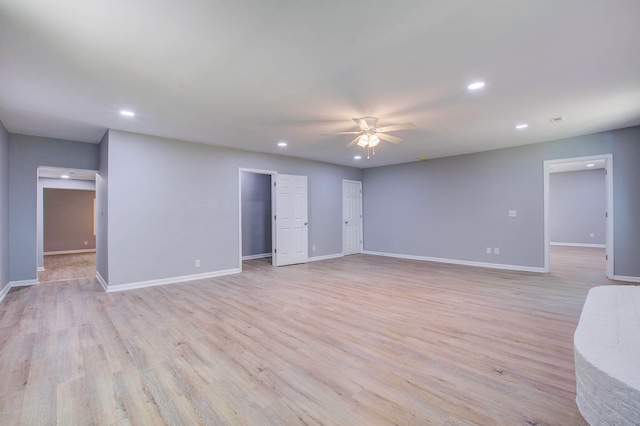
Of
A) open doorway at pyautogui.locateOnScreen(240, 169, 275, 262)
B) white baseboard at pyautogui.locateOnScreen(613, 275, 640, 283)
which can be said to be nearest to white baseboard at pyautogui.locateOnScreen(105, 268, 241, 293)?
open doorway at pyautogui.locateOnScreen(240, 169, 275, 262)

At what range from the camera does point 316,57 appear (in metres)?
2.49

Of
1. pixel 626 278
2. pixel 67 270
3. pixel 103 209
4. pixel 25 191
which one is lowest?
pixel 67 270

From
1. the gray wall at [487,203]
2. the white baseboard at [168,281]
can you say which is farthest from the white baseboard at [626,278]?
the white baseboard at [168,281]

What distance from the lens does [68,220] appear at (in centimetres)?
972

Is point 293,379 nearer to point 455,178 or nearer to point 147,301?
point 147,301

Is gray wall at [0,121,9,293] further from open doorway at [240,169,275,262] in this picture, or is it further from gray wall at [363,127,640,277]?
gray wall at [363,127,640,277]

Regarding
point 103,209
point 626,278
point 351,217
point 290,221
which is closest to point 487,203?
point 626,278

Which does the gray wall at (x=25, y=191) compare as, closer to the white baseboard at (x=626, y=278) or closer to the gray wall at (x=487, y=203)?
the gray wall at (x=487, y=203)

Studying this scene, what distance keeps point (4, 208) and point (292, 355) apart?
5375mm

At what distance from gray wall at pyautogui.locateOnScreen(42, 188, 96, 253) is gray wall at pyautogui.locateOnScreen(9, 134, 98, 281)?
558cm

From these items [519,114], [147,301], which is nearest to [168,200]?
[147,301]

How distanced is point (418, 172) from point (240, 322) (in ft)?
19.2

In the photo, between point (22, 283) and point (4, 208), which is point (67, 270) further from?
point (4, 208)

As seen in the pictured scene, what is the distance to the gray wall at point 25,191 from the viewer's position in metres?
4.91
